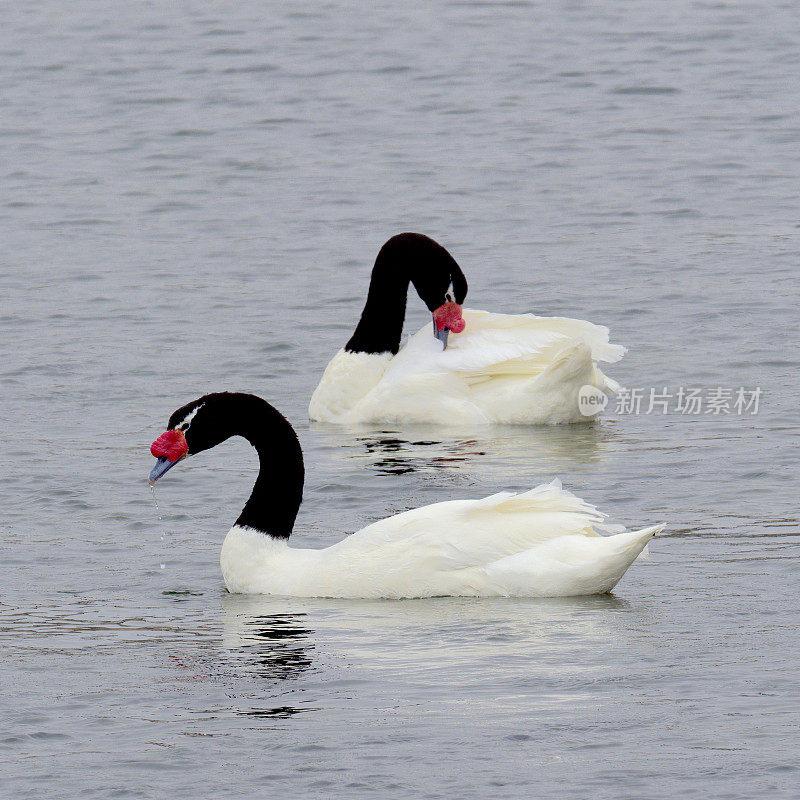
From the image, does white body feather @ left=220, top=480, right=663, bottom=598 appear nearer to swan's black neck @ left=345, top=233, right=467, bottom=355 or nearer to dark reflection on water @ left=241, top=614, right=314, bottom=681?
dark reflection on water @ left=241, top=614, right=314, bottom=681

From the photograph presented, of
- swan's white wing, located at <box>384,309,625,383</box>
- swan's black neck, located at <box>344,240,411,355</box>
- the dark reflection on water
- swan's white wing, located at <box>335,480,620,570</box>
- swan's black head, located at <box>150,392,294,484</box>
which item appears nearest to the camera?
the dark reflection on water

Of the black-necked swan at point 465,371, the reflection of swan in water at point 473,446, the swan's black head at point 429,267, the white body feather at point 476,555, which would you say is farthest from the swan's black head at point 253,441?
the swan's black head at point 429,267

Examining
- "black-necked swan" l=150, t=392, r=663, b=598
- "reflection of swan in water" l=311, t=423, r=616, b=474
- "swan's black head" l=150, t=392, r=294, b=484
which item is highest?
"swan's black head" l=150, t=392, r=294, b=484

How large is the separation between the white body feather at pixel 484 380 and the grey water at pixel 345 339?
1.02 ft

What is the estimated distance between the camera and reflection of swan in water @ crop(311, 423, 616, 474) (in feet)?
44.0

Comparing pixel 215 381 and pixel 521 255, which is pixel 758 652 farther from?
pixel 521 255

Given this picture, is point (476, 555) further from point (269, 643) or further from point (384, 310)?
point (384, 310)

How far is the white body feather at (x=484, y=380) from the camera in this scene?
14.4 metres

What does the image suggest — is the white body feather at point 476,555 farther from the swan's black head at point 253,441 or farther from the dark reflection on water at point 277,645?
the swan's black head at point 253,441

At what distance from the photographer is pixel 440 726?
8.38 metres

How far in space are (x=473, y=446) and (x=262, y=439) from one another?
10.5 feet

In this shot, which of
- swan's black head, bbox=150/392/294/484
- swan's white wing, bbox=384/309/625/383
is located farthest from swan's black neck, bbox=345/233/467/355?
swan's black head, bbox=150/392/294/484

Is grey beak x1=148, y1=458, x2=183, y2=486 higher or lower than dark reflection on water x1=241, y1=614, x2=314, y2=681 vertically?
higher

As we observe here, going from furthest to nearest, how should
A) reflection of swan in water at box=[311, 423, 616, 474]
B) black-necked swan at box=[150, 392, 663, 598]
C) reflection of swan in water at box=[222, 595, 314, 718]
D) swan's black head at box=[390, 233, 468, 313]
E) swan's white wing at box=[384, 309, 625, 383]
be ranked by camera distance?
swan's black head at box=[390, 233, 468, 313] < swan's white wing at box=[384, 309, 625, 383] < reflection of swan in water at box=[311, 423, 616, 474] < black-necked swan at box=[150, 392, 663, 598] < reflection of swan in water at box=[222, 595, 314, 718]
